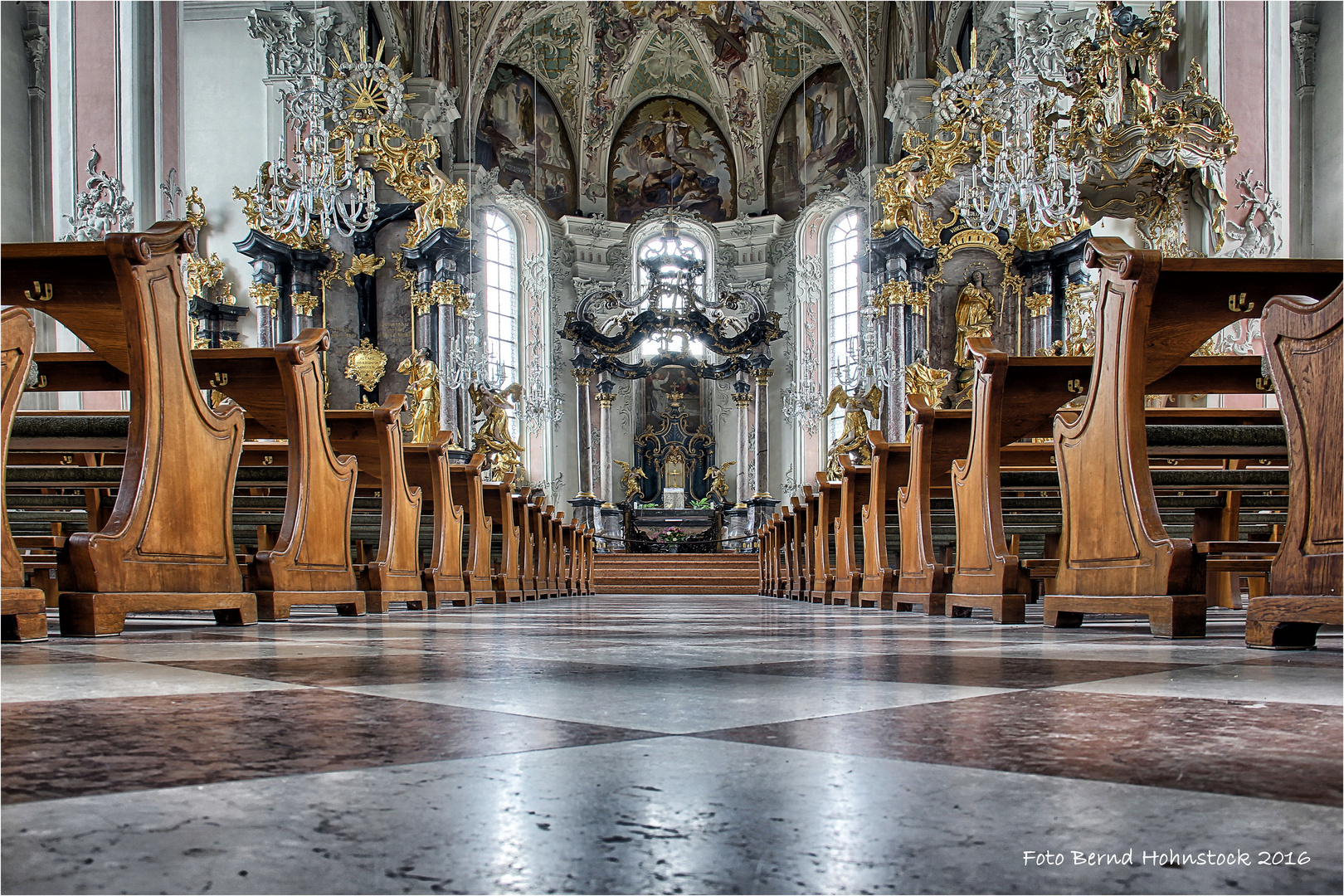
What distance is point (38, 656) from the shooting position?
6.66ft

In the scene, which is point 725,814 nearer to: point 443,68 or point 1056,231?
point 1056,231

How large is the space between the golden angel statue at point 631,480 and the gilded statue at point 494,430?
156 inches

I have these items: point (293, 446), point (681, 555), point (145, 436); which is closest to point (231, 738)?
point (145, 436)

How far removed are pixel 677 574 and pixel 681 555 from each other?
1.31 meters

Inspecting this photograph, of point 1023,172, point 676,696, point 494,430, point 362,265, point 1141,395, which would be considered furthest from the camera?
point 494,430

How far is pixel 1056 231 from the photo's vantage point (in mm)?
13289

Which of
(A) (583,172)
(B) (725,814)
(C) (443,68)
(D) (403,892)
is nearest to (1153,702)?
(B) (725,814)

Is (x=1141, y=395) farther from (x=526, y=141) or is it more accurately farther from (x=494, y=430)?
(x=526, y=141)

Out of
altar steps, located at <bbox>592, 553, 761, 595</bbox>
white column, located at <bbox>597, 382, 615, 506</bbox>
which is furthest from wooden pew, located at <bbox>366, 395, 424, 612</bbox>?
white column, located at <bbox>597, 382, 615, 506</bbox>

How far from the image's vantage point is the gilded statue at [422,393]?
13828 mm

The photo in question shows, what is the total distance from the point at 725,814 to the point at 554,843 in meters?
0.13

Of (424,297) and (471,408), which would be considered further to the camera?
(471,408)

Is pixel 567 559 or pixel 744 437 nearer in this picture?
pixel 567 559

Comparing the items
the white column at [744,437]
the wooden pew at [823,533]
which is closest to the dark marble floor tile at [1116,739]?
the wooden pew at [823,533]
